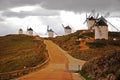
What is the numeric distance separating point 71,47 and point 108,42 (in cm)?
1208

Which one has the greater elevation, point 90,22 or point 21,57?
point 90,22

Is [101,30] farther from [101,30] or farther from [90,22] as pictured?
[90,22]

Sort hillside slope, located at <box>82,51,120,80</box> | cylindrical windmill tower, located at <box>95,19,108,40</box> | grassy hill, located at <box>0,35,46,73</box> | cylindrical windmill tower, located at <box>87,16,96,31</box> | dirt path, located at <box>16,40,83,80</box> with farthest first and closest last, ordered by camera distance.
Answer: cylindrical windmill tower, located at <box>87,16,96,31</box>, cylindrical windmill tower, located at <box>95,19,108,40</box>, grassy hill, located at <box>0,35,46,73</box>, dirt path, located at <box>16,40,83,80</box>, hillside slope, located at <box>82,51,120,80</box>

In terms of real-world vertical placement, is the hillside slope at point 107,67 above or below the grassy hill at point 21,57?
above

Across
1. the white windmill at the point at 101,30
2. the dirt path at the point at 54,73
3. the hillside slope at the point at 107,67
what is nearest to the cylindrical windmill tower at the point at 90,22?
the white windmill at the point at 101,30

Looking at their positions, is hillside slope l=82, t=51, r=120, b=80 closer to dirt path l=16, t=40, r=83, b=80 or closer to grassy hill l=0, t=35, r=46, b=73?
dirt path l=16, t=40, r=83, b=80

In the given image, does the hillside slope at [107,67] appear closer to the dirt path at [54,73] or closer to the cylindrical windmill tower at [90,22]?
the dirt path at [54,73]

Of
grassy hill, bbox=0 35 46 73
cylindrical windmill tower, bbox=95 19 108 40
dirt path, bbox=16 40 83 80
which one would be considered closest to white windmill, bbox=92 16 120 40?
cylindrical windmill tower, bbox=95 19 108 40

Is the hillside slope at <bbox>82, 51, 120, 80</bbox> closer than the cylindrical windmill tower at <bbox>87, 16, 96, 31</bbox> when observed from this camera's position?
Yes

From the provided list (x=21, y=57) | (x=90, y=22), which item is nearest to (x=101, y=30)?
(x=90, y=22)

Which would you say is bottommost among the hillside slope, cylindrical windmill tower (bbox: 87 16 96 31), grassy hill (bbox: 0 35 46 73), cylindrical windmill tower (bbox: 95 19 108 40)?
grassy hill (bbox: 0 35 46 73)

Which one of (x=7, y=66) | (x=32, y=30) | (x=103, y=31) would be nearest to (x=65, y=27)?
(x=32, y=30)

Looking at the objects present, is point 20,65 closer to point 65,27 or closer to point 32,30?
point 65,27

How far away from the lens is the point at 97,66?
110 feet
